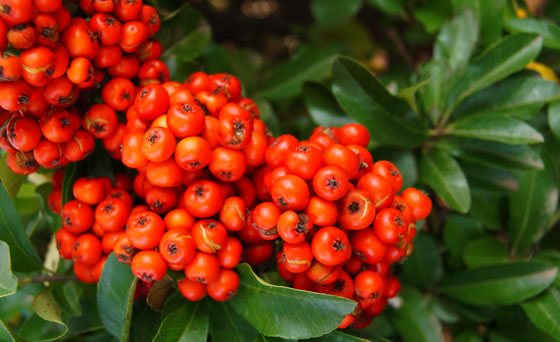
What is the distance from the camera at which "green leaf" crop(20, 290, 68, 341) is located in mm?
1490

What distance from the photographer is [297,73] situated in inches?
96.7

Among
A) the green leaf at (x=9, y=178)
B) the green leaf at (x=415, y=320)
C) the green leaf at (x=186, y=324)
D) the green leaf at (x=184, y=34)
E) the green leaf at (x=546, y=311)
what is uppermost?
the green leaf at (x=184, y=34)

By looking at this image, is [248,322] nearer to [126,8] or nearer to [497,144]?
[126,8]

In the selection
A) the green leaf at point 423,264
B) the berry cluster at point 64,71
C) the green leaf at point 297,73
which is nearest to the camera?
the berry cluster at point 64,71

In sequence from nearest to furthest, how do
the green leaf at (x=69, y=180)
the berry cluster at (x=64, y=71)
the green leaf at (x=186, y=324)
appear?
the berry cluster at (x=64, y=71) → the green leaf at (x=186, y=324) → the green leaf at (x=69, y=180)

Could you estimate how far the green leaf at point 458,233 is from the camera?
84.5 inches

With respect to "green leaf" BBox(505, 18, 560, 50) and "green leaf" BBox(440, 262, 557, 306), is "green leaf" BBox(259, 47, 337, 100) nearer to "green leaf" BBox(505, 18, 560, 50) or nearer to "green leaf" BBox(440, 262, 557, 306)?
"green leaf" BBox(505, 18, 560, 50)

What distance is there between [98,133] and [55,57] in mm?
248

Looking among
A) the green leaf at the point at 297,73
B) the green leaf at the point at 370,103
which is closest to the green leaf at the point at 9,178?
the green leaf at the point at 370,103

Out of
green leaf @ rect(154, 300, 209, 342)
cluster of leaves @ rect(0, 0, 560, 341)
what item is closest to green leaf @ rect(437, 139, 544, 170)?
cluster of leaves @ rect(0, 0, 560, 341)

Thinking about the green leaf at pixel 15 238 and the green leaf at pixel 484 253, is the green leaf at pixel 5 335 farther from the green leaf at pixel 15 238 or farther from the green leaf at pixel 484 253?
the green leaf at pixel 484 253

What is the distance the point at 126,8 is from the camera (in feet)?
4.55

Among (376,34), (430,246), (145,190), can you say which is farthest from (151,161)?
(376,34)

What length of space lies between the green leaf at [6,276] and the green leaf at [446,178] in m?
1.35
